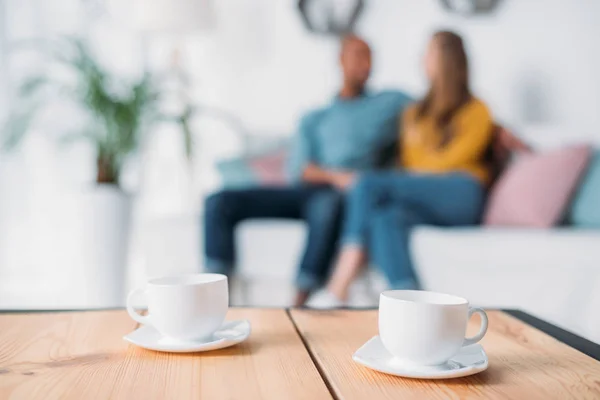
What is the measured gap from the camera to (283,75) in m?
3.38

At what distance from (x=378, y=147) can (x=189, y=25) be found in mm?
1063

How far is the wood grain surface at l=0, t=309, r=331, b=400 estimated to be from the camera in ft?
1.90

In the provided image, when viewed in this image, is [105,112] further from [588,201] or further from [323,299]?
[588,201]

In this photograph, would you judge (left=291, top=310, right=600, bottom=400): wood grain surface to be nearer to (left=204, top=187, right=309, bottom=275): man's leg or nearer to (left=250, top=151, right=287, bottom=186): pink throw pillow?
(left=204, top=187, right=309, bottom=275): man's leg

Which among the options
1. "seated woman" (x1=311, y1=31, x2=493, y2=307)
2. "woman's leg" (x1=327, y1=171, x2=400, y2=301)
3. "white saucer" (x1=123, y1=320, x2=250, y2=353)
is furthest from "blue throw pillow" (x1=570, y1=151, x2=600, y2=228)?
"white saucer" (x1=123, y1=320, x2=250, y2=353)

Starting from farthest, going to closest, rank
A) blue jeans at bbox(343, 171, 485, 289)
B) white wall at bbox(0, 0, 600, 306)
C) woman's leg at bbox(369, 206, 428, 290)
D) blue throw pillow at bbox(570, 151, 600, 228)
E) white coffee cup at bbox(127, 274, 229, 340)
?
white wall at bbox(0, 0, 600, 306)
blue throw pillow at bbox(570, 151, 600, 228)
blue jeans at bbox(343, 171, 485, 289)
woman's leg at bbox(369, 206, 428, 290)
white coffee cup at bbox(127, 274, 229, 340)

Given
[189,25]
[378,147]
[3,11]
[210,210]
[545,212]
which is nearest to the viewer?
[545,212]

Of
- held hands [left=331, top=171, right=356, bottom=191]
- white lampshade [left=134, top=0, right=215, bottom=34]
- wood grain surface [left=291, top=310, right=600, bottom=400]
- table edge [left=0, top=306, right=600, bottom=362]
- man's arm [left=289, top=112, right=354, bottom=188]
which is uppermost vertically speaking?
white lampshade [left=134, top=0, right=215, bottom=34]

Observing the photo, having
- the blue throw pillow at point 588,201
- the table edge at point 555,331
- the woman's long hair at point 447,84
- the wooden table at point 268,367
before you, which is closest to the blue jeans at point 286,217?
the woman's long hair at point 447,84

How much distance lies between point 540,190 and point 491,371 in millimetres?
1601

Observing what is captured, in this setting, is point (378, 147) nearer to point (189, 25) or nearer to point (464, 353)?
point (189, 25)

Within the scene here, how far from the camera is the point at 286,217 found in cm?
243

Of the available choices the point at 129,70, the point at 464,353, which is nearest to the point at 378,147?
the point at 129,70

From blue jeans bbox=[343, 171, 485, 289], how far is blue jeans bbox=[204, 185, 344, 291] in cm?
10
